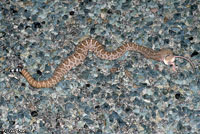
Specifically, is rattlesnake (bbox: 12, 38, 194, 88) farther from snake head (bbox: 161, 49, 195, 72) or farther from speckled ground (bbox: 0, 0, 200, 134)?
speckled ground (bbox: 0, 0, 200, 134)

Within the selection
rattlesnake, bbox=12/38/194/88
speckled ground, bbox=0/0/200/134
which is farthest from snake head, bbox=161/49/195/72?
speckled ground, bbox=0/0/200/134

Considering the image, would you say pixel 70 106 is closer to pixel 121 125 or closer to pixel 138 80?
pixel 121 125

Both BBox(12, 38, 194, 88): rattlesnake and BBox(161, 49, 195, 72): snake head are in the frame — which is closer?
BBox(12, 38, 194, 88): rattlesnake

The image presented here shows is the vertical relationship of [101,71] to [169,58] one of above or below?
below

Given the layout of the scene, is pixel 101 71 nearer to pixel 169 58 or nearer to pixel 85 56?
pixel 85 56

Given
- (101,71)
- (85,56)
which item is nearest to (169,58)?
(101,71)
